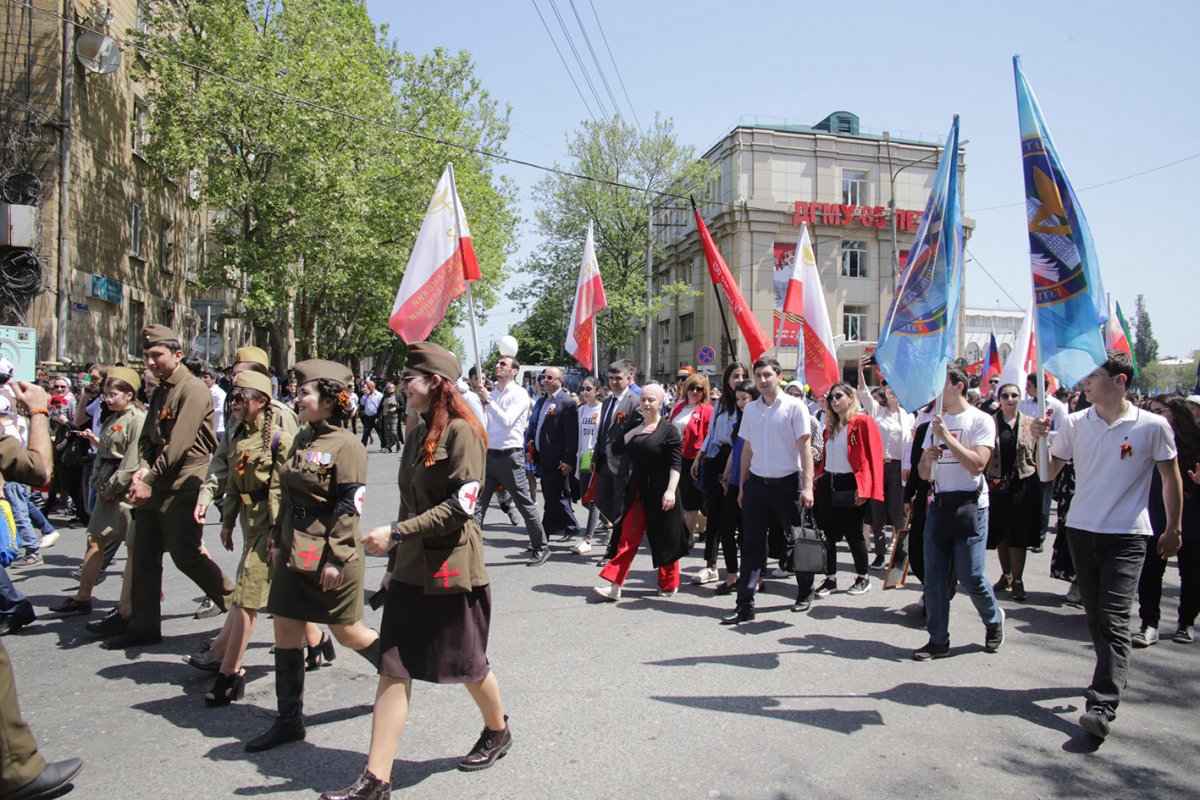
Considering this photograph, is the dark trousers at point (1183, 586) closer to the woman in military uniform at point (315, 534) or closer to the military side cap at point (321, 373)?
the woman in military uniform at point (315, 534)

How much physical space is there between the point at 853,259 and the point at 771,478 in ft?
131

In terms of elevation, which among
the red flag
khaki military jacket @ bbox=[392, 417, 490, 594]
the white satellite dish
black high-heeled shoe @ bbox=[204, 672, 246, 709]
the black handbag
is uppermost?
the white satellite dish

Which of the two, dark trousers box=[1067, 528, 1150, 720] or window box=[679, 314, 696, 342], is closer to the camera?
dark trousers box=[1067, 528, 1150, 720]

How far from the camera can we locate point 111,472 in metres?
6.67

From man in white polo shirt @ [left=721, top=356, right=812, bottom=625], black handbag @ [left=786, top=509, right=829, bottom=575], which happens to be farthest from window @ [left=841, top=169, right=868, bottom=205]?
black handbag @ [left=786, top=509, right=829, bottom=575]

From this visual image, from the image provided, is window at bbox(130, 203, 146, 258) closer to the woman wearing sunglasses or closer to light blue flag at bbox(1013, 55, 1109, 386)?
the woman wearing sunglasses

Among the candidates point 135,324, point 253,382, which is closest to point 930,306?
point 253,382

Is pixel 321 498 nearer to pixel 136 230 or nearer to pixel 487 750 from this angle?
pixel 487 750

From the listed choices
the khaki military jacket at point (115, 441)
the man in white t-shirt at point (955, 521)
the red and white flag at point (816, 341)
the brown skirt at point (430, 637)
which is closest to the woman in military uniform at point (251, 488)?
the brown skirt at point (430, 637)

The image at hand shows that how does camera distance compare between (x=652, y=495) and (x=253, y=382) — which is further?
(x=652, y=495)

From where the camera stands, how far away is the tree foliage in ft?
70.9

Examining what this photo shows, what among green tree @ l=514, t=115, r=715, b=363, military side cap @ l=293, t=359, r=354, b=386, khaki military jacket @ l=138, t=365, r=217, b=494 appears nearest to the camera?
military side cap @ l=293, t=359, r=354, b=386

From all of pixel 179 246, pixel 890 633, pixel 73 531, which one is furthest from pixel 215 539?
pixel 179 246

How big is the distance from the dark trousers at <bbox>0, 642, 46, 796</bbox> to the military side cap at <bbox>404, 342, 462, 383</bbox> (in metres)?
1.93
